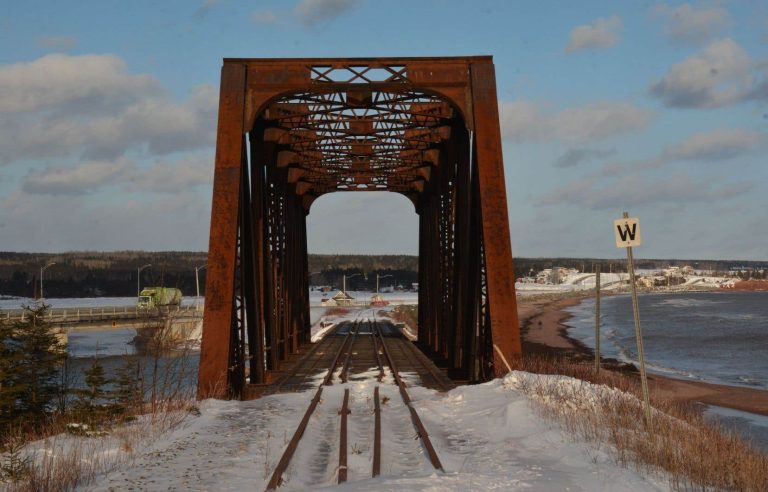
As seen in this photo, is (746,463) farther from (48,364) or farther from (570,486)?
(48,364)

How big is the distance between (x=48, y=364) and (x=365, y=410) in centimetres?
877

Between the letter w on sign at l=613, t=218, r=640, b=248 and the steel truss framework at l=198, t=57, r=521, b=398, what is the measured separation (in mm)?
4800

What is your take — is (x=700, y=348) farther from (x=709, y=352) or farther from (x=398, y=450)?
(x=398, y=450)

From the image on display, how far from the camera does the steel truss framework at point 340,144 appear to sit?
47.9 feet

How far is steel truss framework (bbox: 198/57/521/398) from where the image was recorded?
14.6 metres

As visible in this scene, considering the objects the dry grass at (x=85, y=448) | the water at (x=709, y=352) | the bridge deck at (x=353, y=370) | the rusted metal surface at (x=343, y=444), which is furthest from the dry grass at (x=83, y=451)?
the water at (x=709, y=352)

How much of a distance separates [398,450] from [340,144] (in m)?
18.6

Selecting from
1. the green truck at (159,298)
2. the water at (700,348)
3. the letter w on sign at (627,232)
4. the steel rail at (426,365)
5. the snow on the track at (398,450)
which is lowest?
the water at (700,348)

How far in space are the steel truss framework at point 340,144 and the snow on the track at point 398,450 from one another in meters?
1.54

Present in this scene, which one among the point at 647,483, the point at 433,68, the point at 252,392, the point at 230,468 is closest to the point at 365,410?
the point at 252,392

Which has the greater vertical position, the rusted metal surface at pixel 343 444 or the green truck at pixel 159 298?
the green truck at pixel 159 298

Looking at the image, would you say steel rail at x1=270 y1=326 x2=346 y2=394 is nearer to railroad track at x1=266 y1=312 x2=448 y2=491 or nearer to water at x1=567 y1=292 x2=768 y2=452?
railroad track at x1=266 y1=312 x2=448 y2=491

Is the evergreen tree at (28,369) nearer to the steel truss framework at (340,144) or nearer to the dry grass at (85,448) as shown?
the dry grass at (85,448)

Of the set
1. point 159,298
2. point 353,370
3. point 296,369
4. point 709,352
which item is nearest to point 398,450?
point 159,298
